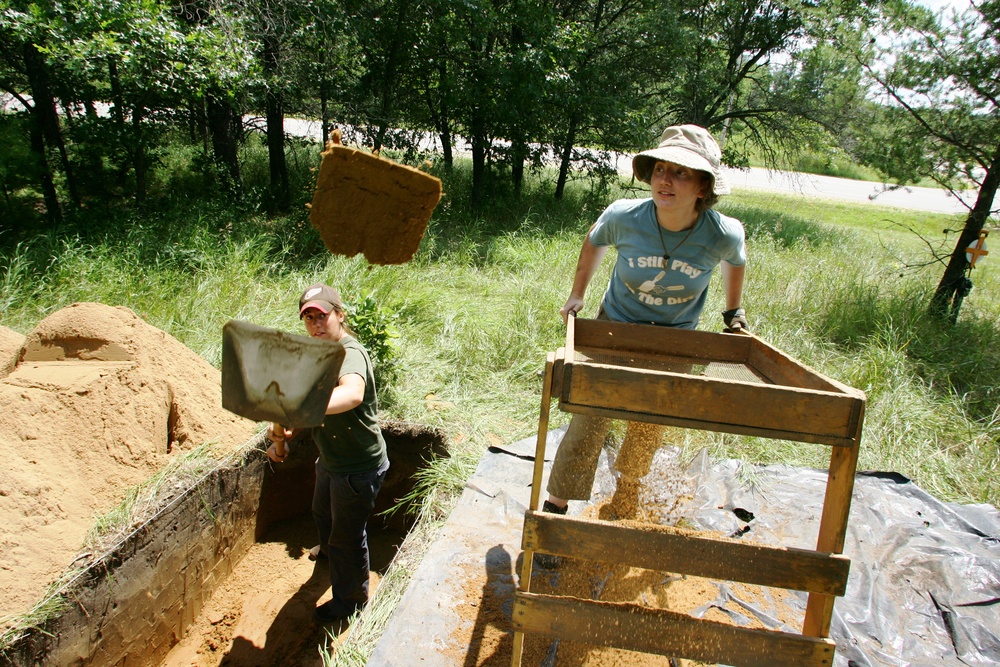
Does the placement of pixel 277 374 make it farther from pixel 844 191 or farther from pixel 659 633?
pixel 844 191

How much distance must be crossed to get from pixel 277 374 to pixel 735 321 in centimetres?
169

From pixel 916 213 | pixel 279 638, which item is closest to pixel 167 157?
pixel 279 638

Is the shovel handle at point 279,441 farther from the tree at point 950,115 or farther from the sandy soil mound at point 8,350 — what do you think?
the tree at point 950,115

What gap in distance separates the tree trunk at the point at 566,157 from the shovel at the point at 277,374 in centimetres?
877

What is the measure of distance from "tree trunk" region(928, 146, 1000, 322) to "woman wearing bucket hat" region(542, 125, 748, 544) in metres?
4.46

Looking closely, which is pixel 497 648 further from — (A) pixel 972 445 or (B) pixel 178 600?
(A) pixel 972 445

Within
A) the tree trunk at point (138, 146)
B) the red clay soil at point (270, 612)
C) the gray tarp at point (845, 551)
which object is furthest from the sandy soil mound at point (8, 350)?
the tree trunk at point (138, 146)

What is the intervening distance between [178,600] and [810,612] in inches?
101

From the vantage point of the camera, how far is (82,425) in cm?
265

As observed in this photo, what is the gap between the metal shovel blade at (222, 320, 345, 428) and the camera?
1.79m

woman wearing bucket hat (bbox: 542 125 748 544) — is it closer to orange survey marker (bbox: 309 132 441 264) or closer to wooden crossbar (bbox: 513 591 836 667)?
wooden crossbar (bbox: 513 591 836 667)

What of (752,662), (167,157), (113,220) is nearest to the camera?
(752,662)

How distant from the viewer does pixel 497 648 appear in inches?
81.7

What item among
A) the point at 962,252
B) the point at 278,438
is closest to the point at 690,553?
the point at 278,438
